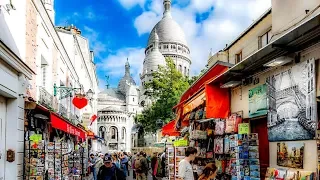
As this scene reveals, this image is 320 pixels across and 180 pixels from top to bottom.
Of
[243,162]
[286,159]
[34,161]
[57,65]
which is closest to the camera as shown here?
[286,159]

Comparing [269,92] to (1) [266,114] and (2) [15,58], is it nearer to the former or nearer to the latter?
(1) [266,114]

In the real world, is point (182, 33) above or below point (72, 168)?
above

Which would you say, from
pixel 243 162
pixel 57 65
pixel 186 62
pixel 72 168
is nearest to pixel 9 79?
pixel 243 162

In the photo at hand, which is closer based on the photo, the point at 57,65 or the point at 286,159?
the point at 286,159

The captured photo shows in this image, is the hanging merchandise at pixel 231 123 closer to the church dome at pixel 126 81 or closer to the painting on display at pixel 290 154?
the painting on display at pixel 290 154

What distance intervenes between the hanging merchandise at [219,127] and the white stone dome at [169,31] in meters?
→ 112

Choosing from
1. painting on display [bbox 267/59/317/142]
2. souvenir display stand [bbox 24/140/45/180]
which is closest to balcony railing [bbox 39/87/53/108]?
souvenir display stand [bbox 24/140/45/180]

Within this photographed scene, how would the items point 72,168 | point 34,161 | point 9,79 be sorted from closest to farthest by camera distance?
point 9,79
point 34,161
point 72,168

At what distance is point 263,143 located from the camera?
8.42 meters

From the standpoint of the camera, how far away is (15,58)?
871 cm

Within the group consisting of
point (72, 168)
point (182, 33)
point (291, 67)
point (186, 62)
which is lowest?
point (72, 168)

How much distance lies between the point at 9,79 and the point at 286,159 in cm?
533

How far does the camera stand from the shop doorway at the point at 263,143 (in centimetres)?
816

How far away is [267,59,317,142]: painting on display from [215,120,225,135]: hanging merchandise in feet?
7.39
